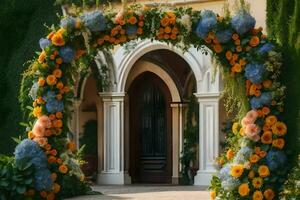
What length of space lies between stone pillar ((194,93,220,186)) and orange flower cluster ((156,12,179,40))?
6693mm

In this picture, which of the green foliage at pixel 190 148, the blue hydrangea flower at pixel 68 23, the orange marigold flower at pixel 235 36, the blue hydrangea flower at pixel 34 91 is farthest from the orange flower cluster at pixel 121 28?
the green foliage at pixel 190 148

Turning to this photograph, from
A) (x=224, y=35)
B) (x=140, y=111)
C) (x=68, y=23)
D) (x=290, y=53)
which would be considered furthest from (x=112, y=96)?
(x=290, y=53)

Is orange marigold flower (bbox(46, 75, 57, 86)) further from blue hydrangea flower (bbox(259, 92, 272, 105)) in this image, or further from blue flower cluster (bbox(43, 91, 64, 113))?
blue hydrangea flower (bbox(259, 92, 272, 105))

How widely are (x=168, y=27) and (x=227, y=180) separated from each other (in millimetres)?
2330

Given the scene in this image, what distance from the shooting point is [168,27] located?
11297mm

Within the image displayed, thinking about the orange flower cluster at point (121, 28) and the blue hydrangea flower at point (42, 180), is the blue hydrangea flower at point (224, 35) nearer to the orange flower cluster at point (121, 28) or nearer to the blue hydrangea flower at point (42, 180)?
the orange flower cluster at point (121, 28)

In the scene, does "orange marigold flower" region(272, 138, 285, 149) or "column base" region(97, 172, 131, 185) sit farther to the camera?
"column base" region(97, 172, 131, 185)

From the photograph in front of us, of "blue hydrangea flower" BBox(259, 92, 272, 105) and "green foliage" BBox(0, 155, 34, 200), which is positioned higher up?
"blue hydrangea flower" BBox(259, 92, 272, 105)

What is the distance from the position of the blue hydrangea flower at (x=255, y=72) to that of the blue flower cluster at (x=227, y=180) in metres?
1.18

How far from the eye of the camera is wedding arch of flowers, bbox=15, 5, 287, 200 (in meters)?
10.4

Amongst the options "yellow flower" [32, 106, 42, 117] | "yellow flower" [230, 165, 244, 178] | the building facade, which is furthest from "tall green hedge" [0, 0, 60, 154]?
"yellow flower" [230, 165, 244, 178]

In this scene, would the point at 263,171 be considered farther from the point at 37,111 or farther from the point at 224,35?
the point at 37,111

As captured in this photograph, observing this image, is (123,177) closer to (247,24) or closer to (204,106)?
(204,106)

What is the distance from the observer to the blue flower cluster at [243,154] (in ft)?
34.4
